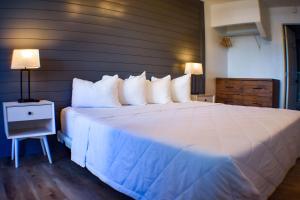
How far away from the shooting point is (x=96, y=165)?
6.68 feet

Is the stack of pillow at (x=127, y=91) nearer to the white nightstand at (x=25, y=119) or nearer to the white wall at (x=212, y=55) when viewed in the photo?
the white nightstand at (x=25, y=119)

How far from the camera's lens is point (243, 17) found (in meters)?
4.90

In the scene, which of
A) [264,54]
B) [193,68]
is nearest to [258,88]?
[264,54]

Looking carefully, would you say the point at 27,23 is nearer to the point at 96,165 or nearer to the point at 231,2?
the point at 96,165

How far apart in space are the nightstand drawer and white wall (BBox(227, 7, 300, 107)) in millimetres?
4676

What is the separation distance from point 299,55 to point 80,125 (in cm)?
649

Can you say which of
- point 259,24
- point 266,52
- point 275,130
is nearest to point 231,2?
point 259,24

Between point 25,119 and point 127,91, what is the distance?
4.20ft

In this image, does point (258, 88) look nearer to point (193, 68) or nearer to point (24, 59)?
point (193, 68)

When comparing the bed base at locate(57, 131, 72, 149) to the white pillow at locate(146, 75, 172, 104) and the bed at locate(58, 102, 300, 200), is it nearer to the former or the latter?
the bed at locate(58, 102, 300, 200)

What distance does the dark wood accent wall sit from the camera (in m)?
2.74

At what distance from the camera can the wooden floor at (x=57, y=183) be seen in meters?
1.92

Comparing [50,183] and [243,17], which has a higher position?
[243,17]

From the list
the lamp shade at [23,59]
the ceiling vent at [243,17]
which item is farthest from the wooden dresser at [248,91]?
the lamp shade at [23,59]
